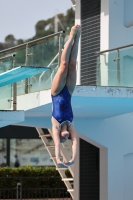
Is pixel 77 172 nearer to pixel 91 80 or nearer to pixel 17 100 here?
pixel 91 80

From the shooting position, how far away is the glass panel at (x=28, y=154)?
44625 millimetres

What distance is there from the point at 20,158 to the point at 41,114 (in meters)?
26.9

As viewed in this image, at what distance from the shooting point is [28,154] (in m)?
47.1

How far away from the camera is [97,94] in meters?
16.6

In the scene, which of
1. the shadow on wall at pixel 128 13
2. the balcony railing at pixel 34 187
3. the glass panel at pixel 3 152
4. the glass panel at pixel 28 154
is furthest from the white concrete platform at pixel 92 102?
the glass panel at pixel 28 154

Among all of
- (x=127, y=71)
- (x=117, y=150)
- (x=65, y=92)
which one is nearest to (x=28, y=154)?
(x=117, y=150)

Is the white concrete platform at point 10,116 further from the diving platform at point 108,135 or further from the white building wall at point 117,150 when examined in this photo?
the white building wall at point 117,150

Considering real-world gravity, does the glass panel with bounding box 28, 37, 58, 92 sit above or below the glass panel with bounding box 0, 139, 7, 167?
above

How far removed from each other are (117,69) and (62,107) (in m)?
4.14

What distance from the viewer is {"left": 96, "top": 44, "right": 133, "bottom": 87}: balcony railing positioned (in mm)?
17375

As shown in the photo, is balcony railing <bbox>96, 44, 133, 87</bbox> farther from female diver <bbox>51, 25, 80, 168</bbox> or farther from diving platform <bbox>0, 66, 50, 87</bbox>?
female diver <bbox>51, 25, 80, 168</bbox>

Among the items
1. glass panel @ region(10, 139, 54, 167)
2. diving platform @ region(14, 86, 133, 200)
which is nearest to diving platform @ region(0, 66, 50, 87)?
diving platform @ region(14, 86, 133, 200)

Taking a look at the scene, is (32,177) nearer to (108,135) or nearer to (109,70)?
(108,135)

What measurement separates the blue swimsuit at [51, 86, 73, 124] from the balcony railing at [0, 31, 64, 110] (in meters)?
3.48
